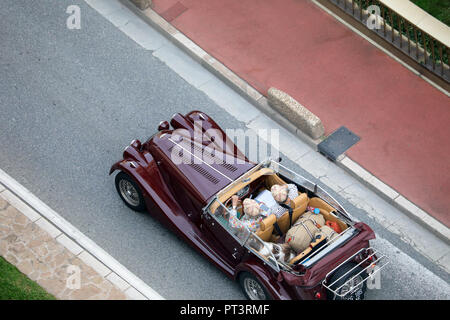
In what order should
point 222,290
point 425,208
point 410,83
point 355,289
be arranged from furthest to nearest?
point 410,83 < point 425,208 < point 222,290 < point 355,289

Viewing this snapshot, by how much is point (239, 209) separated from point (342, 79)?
4.59m

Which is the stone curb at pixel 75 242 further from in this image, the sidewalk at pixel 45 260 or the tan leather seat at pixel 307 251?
the tan leather seat at pixel 307 251

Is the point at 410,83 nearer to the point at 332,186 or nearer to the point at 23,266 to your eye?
the point at 332,186

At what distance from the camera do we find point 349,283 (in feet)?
32.3

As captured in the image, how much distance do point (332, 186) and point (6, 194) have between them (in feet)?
17.6

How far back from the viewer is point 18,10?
14.5 m

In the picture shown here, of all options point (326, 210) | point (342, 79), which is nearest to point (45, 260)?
point (326, 210)

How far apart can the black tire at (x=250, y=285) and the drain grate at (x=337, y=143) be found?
3355 millimetres

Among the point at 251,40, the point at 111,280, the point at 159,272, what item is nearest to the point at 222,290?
the point at 159,272

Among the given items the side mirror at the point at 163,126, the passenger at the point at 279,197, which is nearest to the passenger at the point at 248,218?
the passenger at the point at 279,197

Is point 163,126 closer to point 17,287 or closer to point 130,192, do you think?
point 130,192

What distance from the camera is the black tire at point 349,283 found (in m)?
9.66

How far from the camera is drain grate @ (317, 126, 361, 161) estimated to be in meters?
12.7

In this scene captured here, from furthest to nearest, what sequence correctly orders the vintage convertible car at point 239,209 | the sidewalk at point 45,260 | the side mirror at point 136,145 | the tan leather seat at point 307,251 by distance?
1. the side mirror at point 136,145
2. the sidewalk at point 45,260
3. the tan leather seat at point 307,251
4. the vintage convertible car at point 239,209
